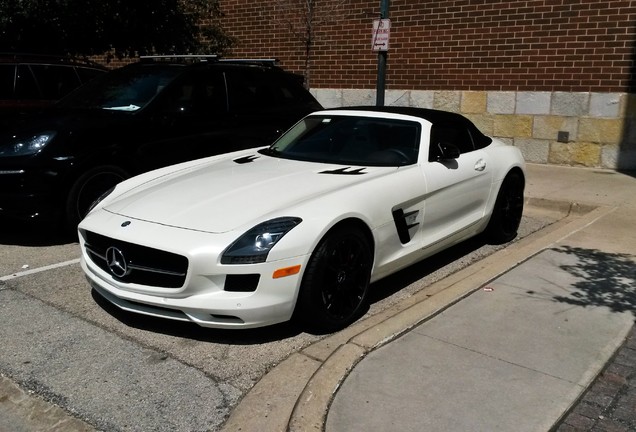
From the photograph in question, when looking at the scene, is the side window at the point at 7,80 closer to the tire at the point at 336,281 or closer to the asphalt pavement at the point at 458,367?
the asphalt pavement at the point at 458,367

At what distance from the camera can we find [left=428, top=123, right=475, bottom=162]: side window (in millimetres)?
4871

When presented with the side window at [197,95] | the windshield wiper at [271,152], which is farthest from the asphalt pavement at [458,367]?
the side window at [197,95]

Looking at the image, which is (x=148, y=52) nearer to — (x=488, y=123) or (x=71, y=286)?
(x=488, y=123)

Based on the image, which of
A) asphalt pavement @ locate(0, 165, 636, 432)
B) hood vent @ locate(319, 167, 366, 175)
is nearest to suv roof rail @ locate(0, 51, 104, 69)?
asphalt pavement @ locate(0, 165, 636, 432)

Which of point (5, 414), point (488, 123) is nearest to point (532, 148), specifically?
point (488, 123)

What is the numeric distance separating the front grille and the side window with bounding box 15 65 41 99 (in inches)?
185

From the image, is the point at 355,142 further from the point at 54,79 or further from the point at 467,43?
the point at 467,43

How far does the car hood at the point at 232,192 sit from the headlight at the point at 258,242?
63mm

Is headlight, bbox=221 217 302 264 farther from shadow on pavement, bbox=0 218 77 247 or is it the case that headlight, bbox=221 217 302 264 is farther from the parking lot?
shadow on pavement, bbox=0 218 77 247

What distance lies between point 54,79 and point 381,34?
436cm

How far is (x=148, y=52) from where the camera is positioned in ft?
34.0

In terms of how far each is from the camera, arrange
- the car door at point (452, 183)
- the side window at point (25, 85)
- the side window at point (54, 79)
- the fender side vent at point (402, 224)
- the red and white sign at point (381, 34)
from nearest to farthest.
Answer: the fender side vent at point (402, 224)
the car door at point (452, 183)
the side window at point (25, 85)
the side window at point (54, 79)
the red and white sign at point (381, 34)

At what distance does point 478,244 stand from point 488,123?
4867mm

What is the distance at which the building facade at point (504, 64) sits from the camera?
9070 mm
